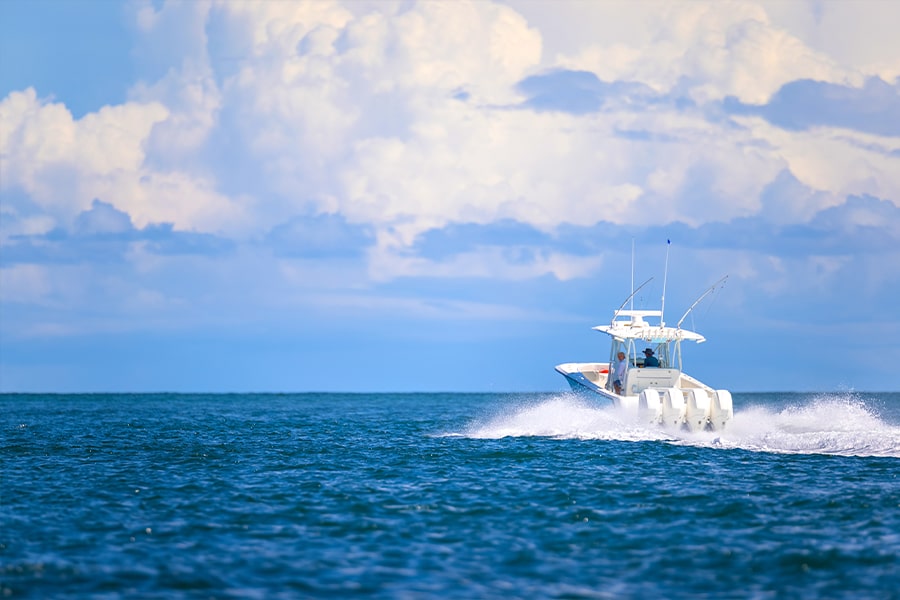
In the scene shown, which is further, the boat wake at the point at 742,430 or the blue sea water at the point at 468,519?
the boat wake at the point at 742,430

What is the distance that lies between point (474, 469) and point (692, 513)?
9.62 meters

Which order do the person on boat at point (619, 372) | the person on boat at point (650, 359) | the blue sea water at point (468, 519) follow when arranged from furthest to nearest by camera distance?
the person on boat at point (619, 372) → the person on boat at point (650, 359) → the blue sea water at point (468, 519)

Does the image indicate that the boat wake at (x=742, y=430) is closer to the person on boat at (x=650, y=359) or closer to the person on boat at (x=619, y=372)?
the person on boat at (x=619, y=372)

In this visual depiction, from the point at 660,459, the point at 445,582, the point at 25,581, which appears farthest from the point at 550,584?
the point at 660,459

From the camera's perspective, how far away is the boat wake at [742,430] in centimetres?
3638

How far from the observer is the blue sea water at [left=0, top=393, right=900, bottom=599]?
16.7 metres

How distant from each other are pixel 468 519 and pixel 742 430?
2259cm

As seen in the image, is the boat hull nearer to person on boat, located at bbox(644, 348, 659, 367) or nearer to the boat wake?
the boat wake

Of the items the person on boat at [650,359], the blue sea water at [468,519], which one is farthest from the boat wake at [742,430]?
the person on boat at [650,359]

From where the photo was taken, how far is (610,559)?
18.3 meters

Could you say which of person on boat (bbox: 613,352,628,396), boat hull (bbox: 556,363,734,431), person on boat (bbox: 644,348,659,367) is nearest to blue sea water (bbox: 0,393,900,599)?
boat hull (bbox: 556,363,734,431)

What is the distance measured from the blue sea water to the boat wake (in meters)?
0.21

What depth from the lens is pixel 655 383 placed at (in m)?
41.9

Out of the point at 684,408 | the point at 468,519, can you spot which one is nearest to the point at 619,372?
the point at 684,408
